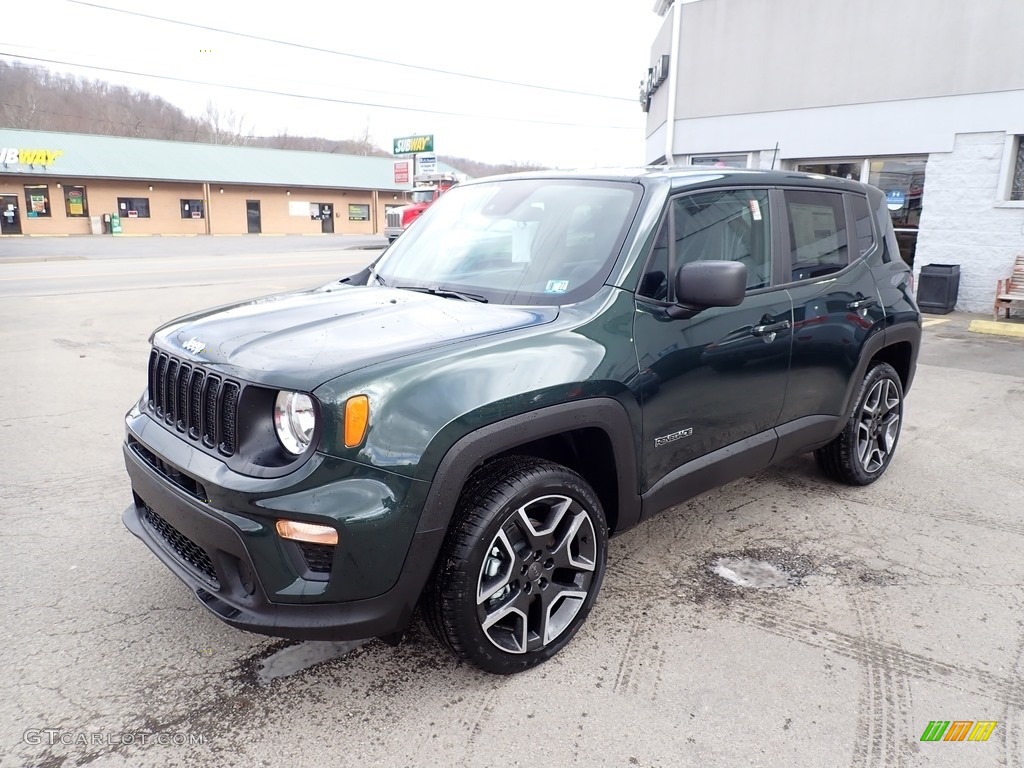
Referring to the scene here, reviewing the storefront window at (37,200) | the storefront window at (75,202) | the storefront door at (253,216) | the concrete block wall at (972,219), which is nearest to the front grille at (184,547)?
the concrete block wall at (972,219)

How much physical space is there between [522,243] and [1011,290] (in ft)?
35.6

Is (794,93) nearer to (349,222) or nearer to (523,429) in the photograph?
(523,429)

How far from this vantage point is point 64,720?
2.57 meters

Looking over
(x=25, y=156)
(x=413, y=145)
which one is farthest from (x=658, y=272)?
(x=413, y=145)

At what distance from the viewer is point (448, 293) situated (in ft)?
11.3

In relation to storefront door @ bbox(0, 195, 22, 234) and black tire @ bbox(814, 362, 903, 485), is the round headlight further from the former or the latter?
storefront door @ bbox(0, 195, 22, 234)

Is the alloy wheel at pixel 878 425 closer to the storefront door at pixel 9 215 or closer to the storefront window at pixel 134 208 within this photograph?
the storefront door at pixel 9 215

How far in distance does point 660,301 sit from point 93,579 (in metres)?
2.87

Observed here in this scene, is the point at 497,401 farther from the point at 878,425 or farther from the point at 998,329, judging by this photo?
the point at 998,329

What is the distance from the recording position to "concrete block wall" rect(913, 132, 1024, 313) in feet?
38.5

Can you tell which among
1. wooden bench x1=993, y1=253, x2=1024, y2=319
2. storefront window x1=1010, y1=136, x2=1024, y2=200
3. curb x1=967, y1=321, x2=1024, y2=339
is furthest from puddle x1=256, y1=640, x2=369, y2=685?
storefront window x1=1010, y1=136, x2=1024, y2=200

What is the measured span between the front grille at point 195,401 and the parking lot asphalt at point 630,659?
2.99 ft

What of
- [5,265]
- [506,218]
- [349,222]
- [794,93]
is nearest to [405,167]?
[349,222]

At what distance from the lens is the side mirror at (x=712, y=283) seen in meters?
2.96
